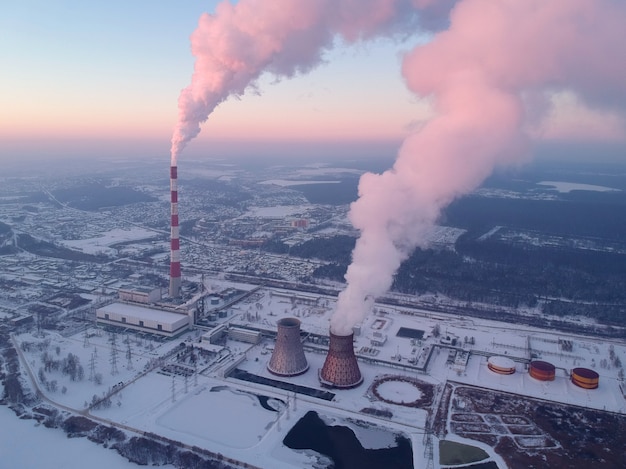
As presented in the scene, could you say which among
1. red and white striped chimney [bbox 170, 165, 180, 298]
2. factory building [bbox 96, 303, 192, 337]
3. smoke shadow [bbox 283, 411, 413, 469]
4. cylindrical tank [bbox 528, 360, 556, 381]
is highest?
red and white striped chimney [bbox 170, 165, 180, 298]

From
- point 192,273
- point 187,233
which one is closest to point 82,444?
point 192,273

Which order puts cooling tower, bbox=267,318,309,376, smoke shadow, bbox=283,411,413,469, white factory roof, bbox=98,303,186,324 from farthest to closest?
white factory roof, bbox=98,303,186,324, cooling tower, bbox=267,318,309,376, smoke shadow, bbox=283,411,413,469

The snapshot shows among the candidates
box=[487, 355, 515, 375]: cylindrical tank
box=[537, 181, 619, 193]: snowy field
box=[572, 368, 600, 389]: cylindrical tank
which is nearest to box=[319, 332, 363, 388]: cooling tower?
box=[487, 355, 515, 375]: cylindrical tank

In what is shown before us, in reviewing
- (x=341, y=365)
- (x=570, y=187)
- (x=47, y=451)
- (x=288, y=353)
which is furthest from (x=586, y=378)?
(x=570, y=187)

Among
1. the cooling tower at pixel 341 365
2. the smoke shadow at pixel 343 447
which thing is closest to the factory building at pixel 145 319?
the cooling tower at pixel 341 365

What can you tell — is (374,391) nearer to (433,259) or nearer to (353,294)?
(353,294)

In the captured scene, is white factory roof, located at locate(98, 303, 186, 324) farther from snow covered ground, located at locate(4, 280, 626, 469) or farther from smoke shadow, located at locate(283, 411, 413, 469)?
smoke shadow, located at locate(283, 411, 413, 469)

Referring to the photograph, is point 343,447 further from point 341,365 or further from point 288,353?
point 288,353
